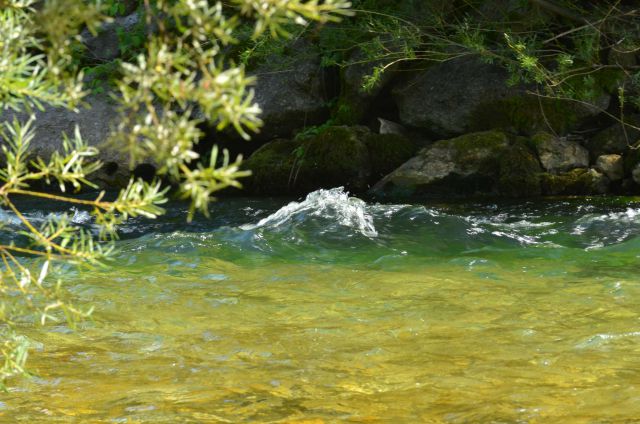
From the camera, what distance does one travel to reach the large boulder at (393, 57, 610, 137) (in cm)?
1099

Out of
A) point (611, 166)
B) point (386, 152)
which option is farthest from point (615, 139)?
point (386, 152)

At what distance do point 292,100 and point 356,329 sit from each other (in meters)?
7.88

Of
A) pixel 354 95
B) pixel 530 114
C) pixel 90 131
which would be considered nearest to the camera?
pixel 530 114

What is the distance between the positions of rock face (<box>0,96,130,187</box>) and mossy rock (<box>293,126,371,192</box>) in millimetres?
2814

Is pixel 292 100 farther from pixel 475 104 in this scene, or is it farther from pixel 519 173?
pixel 519 173

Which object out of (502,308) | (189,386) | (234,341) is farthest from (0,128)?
(502,308)

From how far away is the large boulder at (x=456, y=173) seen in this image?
10602mm

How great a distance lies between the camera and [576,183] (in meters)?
10.3

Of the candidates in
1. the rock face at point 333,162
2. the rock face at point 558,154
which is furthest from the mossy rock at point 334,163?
the rock face at point 558,154

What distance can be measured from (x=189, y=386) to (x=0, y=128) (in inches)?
88.1

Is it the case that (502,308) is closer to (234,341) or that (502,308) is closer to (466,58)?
(234,341)

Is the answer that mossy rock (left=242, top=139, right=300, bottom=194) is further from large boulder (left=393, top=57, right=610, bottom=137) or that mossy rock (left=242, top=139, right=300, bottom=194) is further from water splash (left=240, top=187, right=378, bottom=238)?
water splash (left=240, top=187, right=378, bottom=238)

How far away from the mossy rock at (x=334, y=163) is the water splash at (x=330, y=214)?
1.59 meters

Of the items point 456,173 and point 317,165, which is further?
point 317,165
